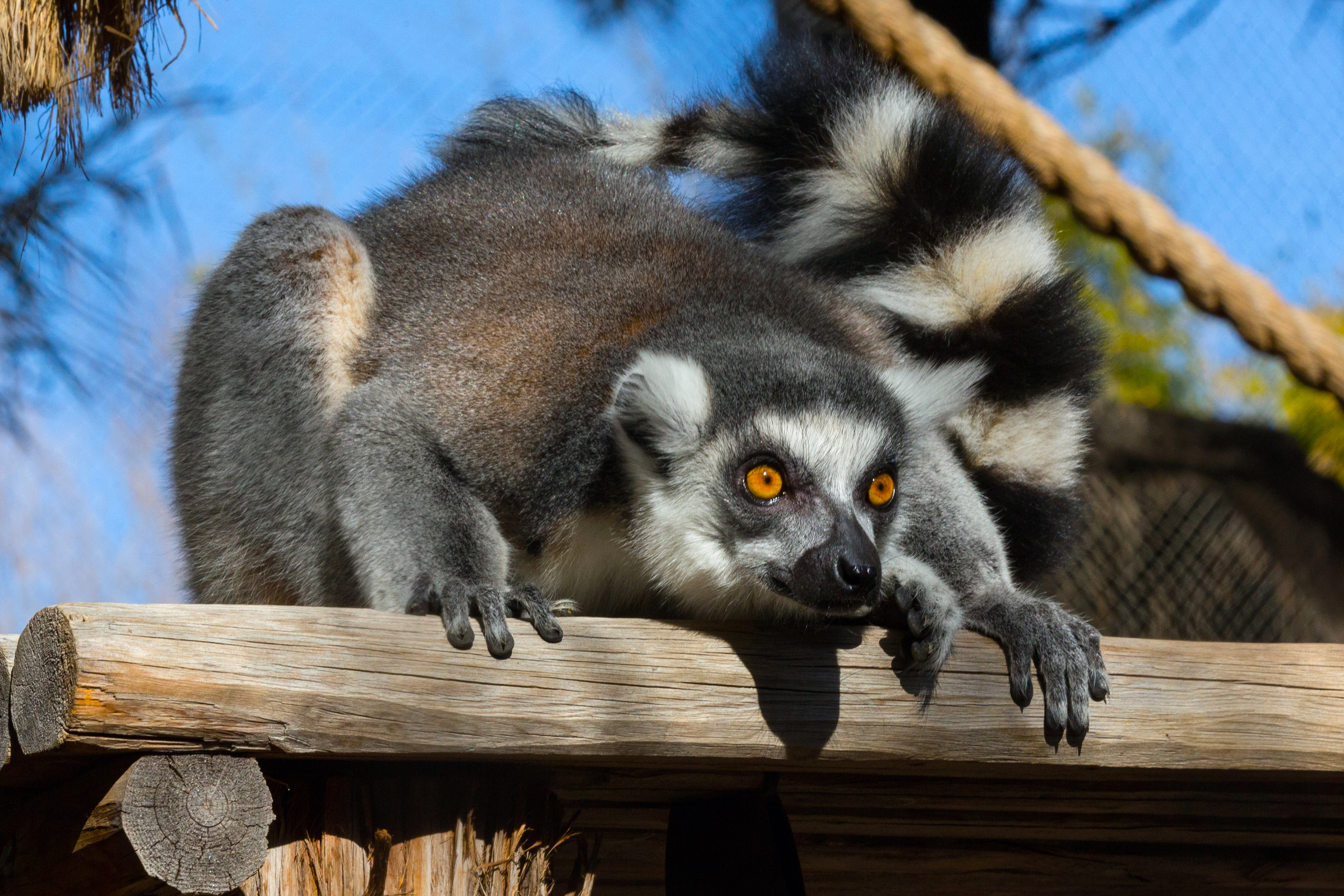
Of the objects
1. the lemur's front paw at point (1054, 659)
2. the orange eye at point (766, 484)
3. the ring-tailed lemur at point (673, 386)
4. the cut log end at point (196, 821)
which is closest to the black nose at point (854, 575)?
the ring-tailed lemur at point (673, 386)

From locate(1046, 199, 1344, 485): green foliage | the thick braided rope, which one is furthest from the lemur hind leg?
locate(1046, 199, 1344, 485): green foliage

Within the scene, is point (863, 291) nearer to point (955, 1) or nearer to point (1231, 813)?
point (1231, 813)

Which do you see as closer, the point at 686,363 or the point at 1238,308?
the point at 686,363

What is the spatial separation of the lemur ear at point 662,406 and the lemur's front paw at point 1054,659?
0.69m

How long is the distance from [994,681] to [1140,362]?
714 cm

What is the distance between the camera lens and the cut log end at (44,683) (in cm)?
165

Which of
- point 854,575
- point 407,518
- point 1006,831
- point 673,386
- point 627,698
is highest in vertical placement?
point 673,386

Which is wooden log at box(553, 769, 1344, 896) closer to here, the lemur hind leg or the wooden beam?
the wooden beam

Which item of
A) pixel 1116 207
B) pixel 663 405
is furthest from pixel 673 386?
pixel 1116 207

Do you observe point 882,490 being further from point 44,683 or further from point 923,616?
point 44,683

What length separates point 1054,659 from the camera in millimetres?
2324

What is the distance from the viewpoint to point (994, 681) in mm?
2330

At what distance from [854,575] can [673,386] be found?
54 centimetres

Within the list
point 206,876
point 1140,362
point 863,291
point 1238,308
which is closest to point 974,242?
point 863,291
